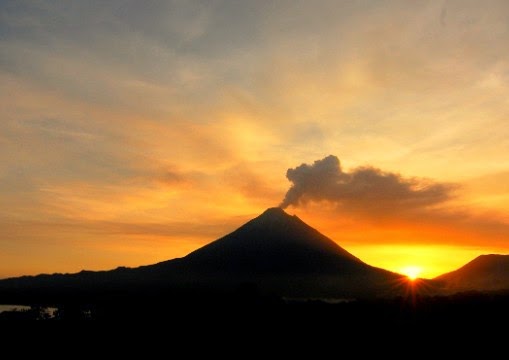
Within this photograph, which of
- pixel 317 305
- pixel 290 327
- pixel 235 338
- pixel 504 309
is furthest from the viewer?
pixel 317 305

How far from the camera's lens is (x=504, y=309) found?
66.8 meters

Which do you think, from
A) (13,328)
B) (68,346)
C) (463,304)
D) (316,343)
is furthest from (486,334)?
(13,328)

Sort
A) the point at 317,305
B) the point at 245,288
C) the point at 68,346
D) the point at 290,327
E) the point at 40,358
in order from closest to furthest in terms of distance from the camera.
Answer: the point at 40,358 → the point at 68,346 → the point at 290,327 → the point at 317,305 → the point at 245,288

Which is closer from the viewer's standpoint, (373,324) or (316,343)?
(316,343)

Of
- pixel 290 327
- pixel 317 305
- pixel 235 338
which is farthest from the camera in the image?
pixel 317 305

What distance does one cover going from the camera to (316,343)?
50531 mm

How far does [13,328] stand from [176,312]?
17323 mm

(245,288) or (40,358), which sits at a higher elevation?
(245,288)

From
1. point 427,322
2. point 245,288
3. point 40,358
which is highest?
point 245,288

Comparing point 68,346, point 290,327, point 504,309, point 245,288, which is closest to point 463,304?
point 504,309

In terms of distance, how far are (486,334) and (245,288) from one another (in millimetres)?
52230

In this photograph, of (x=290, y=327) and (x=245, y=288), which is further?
(x=245, y=288)

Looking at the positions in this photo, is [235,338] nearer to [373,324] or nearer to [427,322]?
[373,324]

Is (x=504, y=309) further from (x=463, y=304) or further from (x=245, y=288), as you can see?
(x=245, y=288)
